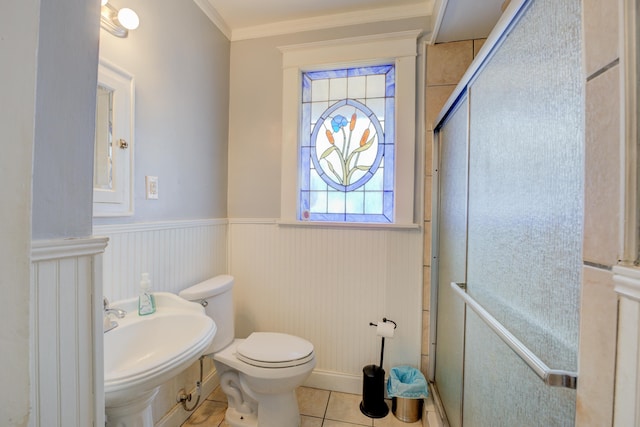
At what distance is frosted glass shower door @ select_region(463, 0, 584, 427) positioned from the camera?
507 mm

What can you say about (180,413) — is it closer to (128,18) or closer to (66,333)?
(66,333)

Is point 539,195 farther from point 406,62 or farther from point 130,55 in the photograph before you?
point 130,55

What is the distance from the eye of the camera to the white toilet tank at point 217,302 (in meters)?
1.42

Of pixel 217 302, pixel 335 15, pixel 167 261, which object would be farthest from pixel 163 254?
pixel 335 15

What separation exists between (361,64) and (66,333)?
6.32ft

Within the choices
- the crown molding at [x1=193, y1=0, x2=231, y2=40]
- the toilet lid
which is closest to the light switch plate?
the toilet lid

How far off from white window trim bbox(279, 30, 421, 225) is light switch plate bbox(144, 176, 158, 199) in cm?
77

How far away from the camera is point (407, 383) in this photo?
5.14 feet

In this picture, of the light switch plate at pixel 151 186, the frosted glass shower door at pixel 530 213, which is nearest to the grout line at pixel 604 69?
the frosted glass shower door at pixel 530 213

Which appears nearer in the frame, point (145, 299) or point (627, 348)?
point (627, 348)

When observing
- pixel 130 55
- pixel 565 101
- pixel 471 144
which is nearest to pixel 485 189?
pixel 471 144

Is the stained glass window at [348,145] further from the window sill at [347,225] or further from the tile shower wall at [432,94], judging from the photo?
the tile shower wall at [432,94]

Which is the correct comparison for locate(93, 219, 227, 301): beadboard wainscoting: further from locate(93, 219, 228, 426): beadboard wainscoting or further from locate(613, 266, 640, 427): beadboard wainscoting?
locate(613, 266, 640, 427): beadboard wainscoting

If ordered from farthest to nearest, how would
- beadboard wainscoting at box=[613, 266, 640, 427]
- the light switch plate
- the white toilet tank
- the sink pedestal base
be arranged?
the white toilet tank → the light switch plate → the sink pedestal base → beadboard wainscoting at box=[613, 266, 640, 427]
